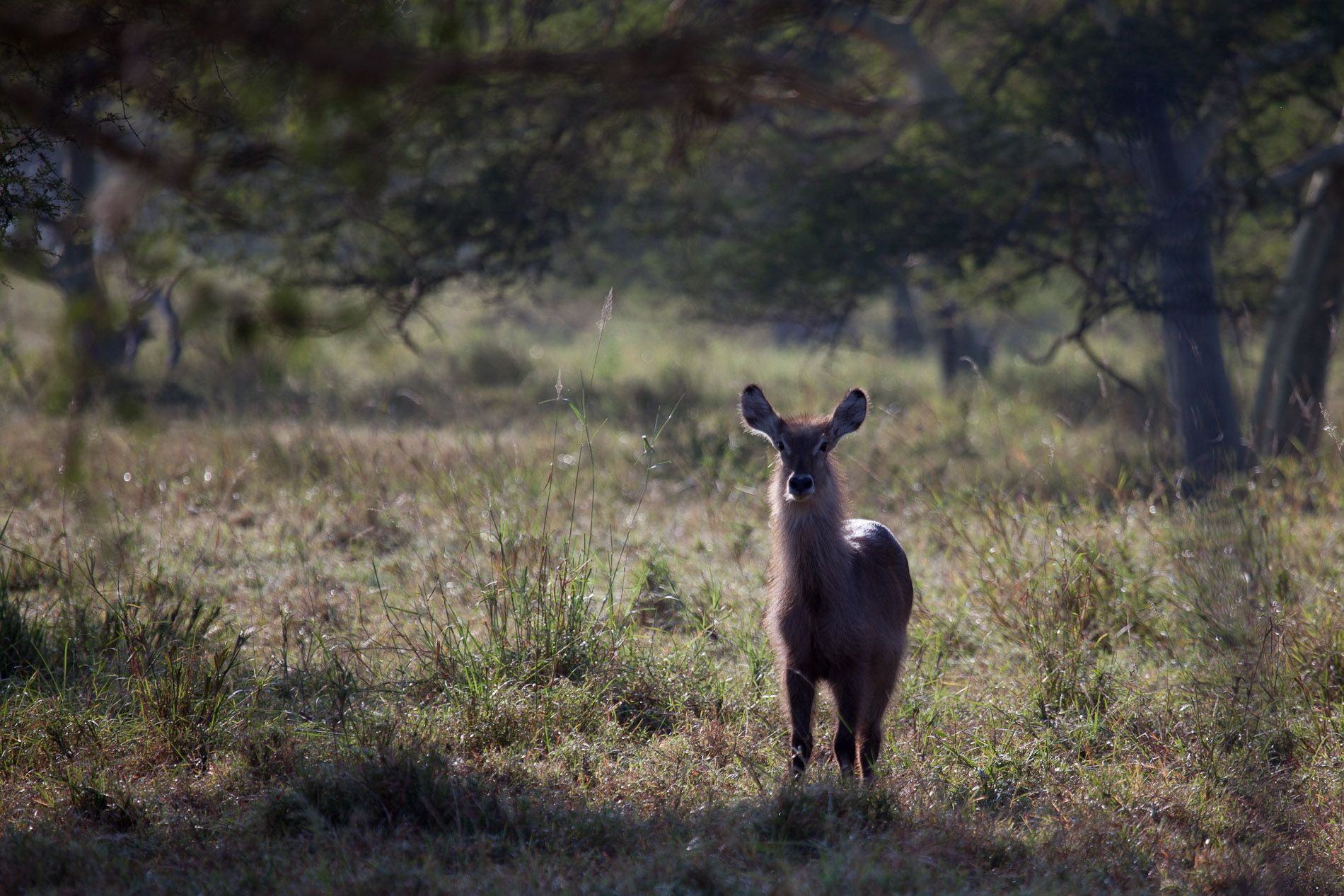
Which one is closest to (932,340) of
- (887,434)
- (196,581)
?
(887,434)

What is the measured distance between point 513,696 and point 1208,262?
7605 millimetres

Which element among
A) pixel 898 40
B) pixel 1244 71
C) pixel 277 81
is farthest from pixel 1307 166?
pixel 277 81

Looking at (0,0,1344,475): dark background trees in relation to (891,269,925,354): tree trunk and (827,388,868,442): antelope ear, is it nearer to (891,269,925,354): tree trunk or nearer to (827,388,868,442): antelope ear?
(827,388,868,442): antelope ear

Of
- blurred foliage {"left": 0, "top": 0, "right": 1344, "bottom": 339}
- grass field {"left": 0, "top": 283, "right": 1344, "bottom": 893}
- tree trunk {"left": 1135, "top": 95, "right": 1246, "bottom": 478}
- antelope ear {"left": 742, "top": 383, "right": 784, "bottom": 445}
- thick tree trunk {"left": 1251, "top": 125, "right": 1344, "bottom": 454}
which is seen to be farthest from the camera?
thick tree trunk {"left": 1251, "top": 125, "right": 1344, "bottom": 454}

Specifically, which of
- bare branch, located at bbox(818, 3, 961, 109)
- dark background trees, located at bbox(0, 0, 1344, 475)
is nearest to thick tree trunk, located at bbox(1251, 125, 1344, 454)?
dark background trees, located at bbox(0, 0, 1344, 475)

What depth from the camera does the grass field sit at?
12.0 ft

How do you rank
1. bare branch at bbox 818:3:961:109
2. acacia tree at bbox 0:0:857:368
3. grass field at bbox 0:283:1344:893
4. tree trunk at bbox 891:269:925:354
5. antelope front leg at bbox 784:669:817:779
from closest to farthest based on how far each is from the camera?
acacia tree at bbox 0:0:857:368 < grass field at bbox 0:283:1344:893 < antelope front leg at bbox 784:669:817:779 < bare branch at bbox 818:3:961:109 < tree trunk at bbox 891:269:925:354

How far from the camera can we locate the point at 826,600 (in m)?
4.36

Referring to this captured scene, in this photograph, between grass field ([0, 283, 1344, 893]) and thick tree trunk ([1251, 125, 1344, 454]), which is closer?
grass field ([0, 283, 1344, 893])

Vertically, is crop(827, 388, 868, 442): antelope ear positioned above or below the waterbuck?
above

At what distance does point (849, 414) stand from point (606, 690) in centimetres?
164

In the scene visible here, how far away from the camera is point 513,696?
4.52 m

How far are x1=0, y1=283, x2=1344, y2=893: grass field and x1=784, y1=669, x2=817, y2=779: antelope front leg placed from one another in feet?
0.33

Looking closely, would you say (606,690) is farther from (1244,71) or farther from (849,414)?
(1244,71)
